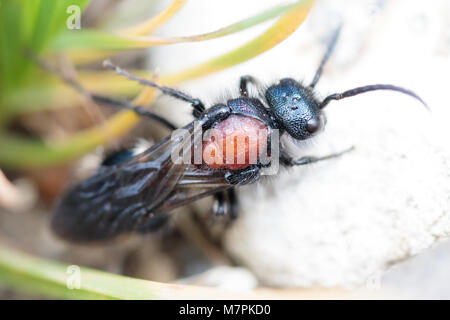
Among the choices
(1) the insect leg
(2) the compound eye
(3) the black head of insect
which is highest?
(3) the black head of insect

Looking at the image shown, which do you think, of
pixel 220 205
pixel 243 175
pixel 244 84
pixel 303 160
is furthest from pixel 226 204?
pixel 244 84

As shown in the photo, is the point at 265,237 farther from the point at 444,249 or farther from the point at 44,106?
the point at 44,106

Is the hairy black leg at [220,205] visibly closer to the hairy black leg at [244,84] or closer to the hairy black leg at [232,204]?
the hairy black leg at [232,204]

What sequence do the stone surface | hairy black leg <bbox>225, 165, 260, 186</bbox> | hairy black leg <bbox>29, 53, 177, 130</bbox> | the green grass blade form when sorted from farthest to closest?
1. hairy black leg <bbox>29, 53, 177, 130</bbox>
2. hairy black leg <bbox>225, 165, 260, 186</bbox>
3. the stone surface
4. the green grass blade

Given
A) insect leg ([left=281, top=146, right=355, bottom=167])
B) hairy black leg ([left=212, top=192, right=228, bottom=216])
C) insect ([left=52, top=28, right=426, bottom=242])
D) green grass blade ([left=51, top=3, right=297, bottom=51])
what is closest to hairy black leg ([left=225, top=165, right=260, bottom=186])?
insect ([left=52, top=28, right=426, bottom=242])

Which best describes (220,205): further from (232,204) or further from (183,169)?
(183,169)

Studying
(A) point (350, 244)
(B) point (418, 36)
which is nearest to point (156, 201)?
(A) point (350, 244)

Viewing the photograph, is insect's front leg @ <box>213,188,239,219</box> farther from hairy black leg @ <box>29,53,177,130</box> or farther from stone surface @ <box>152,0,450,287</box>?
hairy black leg @ <box>29,53,177,130</box>
